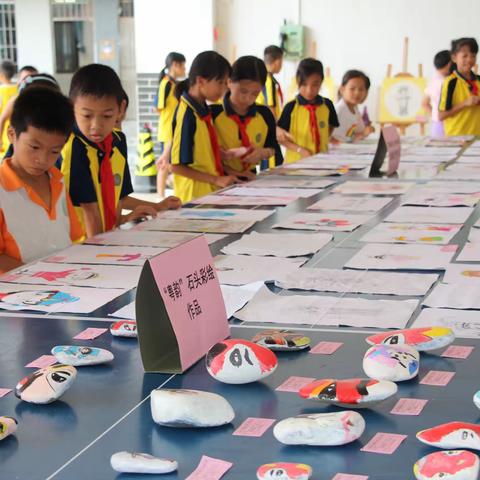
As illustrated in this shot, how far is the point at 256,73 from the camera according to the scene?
12.6 ft

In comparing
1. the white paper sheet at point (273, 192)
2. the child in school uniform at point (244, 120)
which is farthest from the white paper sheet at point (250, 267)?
the child in school uniform at point (244, 120)

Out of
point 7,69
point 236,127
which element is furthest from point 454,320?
point 7,69

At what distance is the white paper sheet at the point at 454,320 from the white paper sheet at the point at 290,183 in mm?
1766

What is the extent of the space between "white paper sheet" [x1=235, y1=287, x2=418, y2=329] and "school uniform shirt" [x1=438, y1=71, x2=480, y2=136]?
4.78m

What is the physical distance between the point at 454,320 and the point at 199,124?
2.25 metres

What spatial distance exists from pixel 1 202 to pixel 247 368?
1.20 m

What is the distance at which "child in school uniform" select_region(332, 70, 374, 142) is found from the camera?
18.4ft

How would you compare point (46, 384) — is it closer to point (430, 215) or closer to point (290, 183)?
point (430, 215)

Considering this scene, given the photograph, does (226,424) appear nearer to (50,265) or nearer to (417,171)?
(50,265)

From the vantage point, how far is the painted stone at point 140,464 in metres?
0.97

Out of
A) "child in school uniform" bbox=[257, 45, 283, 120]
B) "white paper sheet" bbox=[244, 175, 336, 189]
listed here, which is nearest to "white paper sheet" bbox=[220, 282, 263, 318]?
"white paper sheet" bbox=[244, 175, 336, 189]

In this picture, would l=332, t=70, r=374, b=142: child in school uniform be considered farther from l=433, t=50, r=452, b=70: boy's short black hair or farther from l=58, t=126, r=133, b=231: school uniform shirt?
l=58, t=126, r=133, b=231: school uniform shirt

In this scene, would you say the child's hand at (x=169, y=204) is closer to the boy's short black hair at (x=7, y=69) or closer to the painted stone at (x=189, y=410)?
the painted stone at (x=189, y=410)

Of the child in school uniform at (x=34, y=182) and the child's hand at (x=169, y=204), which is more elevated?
the child in school uniform at (x=34, y=182)
